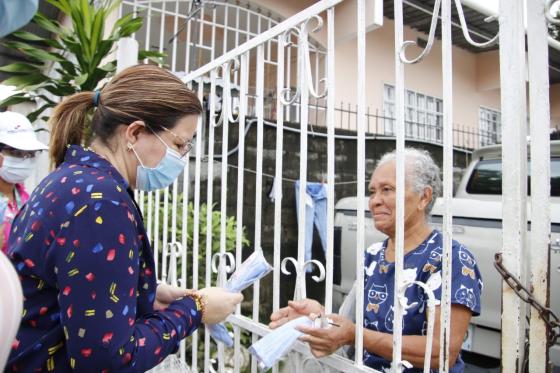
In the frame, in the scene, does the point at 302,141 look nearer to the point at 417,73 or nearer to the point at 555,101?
the point at 417,73

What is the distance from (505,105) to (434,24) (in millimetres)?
285

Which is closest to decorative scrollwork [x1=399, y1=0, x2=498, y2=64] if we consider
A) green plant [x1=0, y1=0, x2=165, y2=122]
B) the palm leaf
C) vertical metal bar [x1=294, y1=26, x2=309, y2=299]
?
vertical metal bar [x1=294, y1=26, x2=309, y2=299]

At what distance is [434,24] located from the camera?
1.18m

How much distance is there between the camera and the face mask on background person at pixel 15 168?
9.16 ft

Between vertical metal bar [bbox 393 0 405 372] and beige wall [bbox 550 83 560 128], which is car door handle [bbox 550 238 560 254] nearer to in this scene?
vertical metal bar [bbox 393 0 405 372]

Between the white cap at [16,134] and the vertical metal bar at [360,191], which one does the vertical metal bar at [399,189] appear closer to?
the vertical metal bar at [360,191]

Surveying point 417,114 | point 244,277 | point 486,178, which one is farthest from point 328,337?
point 417,114

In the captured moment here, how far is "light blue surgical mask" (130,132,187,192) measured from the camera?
137 cm

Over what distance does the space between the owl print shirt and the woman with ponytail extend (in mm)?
644

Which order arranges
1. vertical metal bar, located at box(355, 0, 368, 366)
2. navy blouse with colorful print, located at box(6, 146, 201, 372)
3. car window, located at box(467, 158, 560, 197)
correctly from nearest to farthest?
navy blouse with colorful print, located at box(6, 146, 201, 372) → vertical metal bar, located at box(355, 0, 368, 366) → car window, located at box(467, 158, 560, 197)

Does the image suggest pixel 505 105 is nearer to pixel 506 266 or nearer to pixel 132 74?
pixel 506 266

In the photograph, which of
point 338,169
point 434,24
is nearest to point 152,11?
point 338,169

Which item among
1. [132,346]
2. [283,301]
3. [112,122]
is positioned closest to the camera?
[132,346]

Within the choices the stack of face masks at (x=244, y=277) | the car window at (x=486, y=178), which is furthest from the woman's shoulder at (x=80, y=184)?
the car window at (x=486, y=178)
